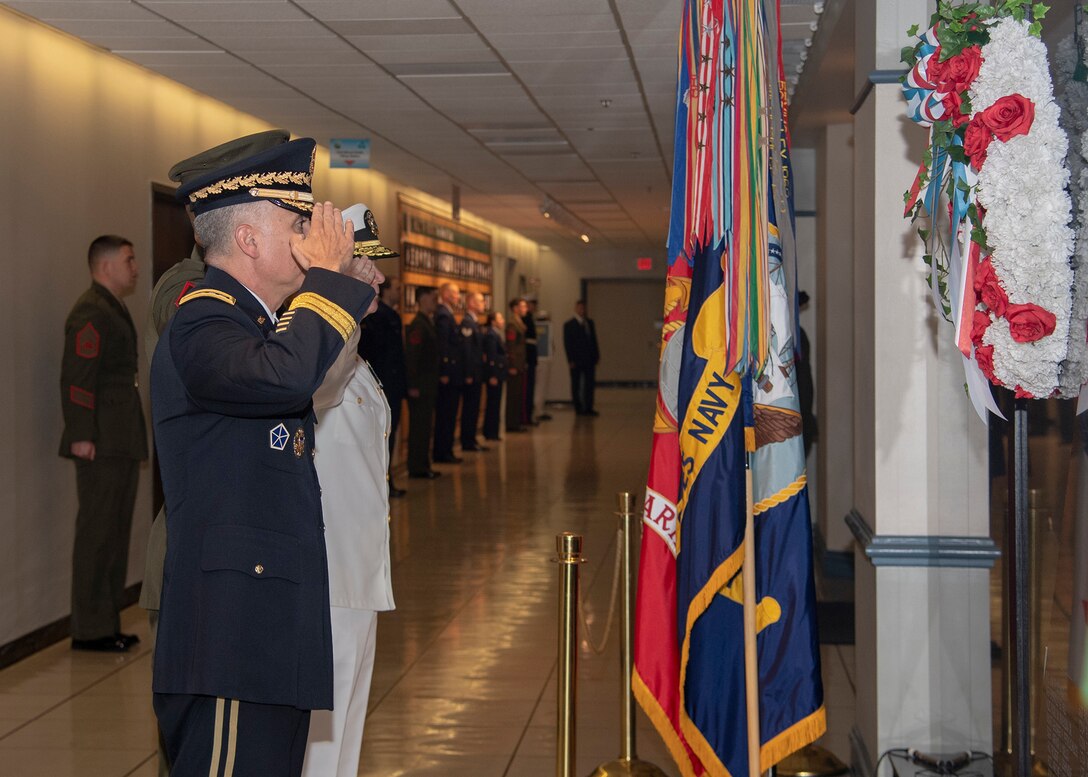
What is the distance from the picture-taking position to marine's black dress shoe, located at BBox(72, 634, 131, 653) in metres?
5.55

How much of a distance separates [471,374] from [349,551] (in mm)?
10617

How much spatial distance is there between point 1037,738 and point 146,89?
19.9 ft

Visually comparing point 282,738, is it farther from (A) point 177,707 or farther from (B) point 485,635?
(B) point 485,635

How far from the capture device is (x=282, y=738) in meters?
2.09

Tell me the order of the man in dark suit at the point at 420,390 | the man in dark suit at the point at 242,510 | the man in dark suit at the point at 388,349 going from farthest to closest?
the man in dark suit at the point at 420,390 < the man in dark suit at the point at 388,349 < the man in dark suit at the point at 242,510

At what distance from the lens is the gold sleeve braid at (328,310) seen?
1979 millimetres

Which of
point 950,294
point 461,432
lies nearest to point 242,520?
point 950,294

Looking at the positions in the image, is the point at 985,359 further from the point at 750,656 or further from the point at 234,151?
the point at 234,151

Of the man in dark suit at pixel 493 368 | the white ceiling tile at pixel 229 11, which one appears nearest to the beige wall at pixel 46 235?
the white ceiling tile at pixel 229 11

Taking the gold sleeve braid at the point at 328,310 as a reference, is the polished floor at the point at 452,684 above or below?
below

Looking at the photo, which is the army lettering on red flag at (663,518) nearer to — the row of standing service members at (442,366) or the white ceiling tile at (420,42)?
the white ceiling tile at (420,42)

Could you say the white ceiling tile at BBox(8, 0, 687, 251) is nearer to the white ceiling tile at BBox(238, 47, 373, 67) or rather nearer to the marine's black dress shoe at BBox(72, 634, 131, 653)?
the white ceiling tile at BBox(238, 47, 373, 67)

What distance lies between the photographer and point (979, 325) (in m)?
2.39

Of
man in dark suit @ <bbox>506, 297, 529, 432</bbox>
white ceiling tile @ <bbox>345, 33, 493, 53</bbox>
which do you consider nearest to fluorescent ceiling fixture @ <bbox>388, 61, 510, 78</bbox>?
white ceiling tile @ <bbox>345, 33, 493, 53</bbox>
